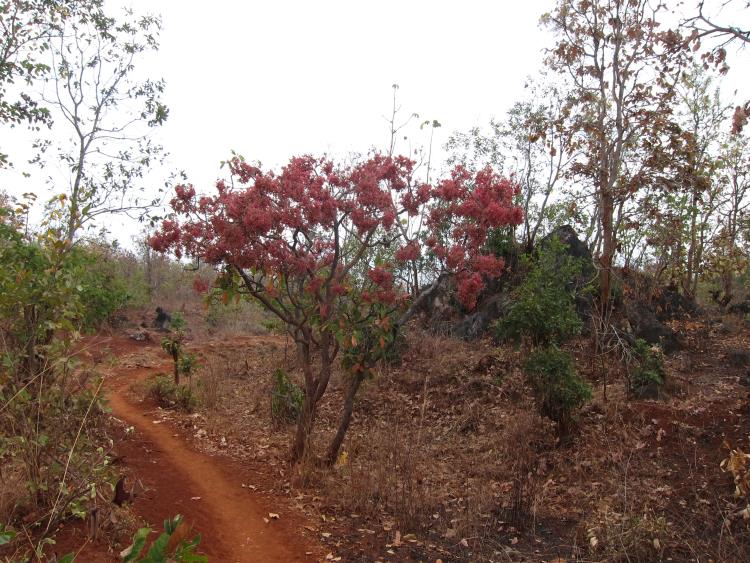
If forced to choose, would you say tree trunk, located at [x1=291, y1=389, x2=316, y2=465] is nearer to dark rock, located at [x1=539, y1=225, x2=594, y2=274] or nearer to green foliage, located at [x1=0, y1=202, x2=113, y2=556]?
green foliage, located at [x1=0, y1=202, x2=113, y2=556]

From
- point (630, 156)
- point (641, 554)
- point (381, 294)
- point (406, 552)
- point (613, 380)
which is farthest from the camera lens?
point (630, 156)

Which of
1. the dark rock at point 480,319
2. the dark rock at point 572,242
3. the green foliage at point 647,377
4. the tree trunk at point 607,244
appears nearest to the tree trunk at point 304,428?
the green foliage at point 647,377

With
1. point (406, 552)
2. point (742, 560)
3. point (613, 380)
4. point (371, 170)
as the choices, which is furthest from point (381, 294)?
point (613, 380)

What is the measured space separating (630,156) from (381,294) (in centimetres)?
657

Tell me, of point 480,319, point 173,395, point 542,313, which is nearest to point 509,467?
point 542,313

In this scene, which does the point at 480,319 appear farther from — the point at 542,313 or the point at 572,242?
the point at 542,313

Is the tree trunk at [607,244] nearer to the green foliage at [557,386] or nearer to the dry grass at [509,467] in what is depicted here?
the dry grass at [509,467]

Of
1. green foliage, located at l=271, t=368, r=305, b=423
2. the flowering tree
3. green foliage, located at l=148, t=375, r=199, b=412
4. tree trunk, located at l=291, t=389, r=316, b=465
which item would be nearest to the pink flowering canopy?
the flowering tree

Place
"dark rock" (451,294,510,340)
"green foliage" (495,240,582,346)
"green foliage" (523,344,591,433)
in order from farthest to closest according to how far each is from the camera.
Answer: "dark rock" (451,294,510,340)
"green foliage" (495,240,582,346)
"green foliage" (523,344,591,433)

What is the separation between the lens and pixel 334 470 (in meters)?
6.53

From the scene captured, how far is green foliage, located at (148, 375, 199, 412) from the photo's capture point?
928 cm

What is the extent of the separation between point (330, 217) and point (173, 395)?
516cm

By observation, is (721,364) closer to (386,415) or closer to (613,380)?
(613,380)

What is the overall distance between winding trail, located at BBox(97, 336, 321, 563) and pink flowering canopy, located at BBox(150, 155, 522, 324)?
155 centimetres
